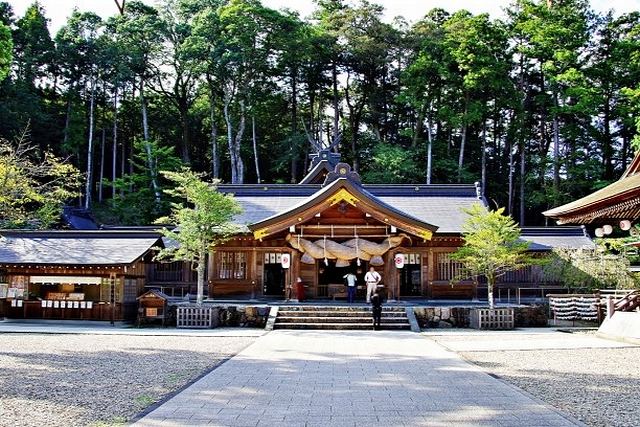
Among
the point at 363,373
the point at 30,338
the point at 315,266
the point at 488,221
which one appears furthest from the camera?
the point at 315,266

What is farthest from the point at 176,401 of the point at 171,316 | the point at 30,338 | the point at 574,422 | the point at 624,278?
the point at 624,278

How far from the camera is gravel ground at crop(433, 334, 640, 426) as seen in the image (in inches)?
252

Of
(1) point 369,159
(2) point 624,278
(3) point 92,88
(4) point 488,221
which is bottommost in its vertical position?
(2) point 624,278

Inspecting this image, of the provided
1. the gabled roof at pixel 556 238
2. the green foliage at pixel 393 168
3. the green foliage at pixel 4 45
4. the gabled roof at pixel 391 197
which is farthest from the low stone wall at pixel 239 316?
the green foliage at pixel 393 168

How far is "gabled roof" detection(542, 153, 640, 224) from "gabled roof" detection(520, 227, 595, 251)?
8.84m

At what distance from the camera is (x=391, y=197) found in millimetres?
25250

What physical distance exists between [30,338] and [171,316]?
15.5 ft

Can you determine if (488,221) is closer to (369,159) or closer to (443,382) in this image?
(443,382)

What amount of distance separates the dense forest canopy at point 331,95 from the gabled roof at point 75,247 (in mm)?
13962

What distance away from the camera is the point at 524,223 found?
3866 centimetres

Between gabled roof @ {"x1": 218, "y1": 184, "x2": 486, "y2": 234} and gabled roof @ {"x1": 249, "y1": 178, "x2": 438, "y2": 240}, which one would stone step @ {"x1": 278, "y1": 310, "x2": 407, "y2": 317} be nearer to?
gabled roof @ {"x1": 249, "y1": 178, "x2": 438, "y2": 240}

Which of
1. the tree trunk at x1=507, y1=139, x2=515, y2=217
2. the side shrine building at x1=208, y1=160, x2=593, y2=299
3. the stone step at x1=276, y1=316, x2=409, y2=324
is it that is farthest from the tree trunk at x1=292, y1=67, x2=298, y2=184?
the stone step at x1=276, y1=316, x2=409, y2=324

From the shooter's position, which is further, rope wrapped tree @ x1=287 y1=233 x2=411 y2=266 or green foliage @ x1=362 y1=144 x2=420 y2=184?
green foliage @ x1=362 y1=144 x2=420 y2=184

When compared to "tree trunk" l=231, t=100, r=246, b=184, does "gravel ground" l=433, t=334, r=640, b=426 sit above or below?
below
